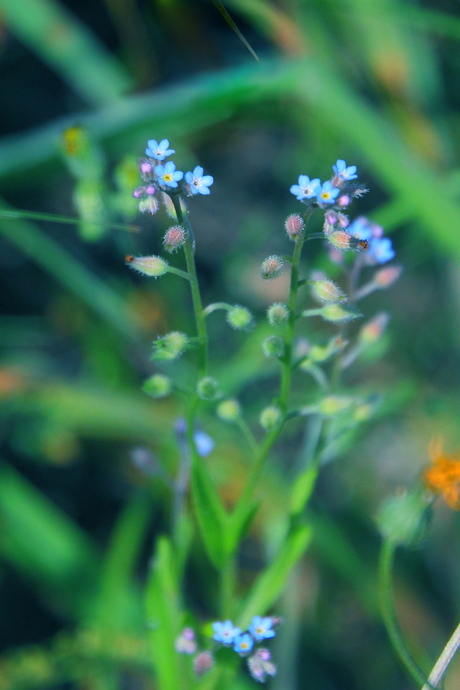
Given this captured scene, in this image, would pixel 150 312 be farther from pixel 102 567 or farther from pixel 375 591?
pixel 375 591

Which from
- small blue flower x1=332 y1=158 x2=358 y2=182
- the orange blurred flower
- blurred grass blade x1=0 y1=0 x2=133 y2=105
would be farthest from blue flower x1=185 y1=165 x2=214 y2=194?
blurred grass blade x1=0 y1=0 x2=133 y2=105

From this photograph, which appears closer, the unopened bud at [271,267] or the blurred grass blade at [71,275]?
the unopened bud at [271,267]

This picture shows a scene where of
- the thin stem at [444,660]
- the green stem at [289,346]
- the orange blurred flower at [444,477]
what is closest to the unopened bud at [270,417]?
the green stem at [289,346]

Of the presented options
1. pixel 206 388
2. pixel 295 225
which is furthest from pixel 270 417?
pixel 295 225

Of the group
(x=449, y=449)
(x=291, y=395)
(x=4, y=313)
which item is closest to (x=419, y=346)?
(x=449, y=449)

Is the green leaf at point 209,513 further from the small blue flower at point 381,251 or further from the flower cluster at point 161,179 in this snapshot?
the small blue flower at point 381,251

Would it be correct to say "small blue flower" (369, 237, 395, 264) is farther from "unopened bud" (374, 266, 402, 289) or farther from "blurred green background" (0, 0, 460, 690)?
"blurred green background" (0, 0, 460, 690)
